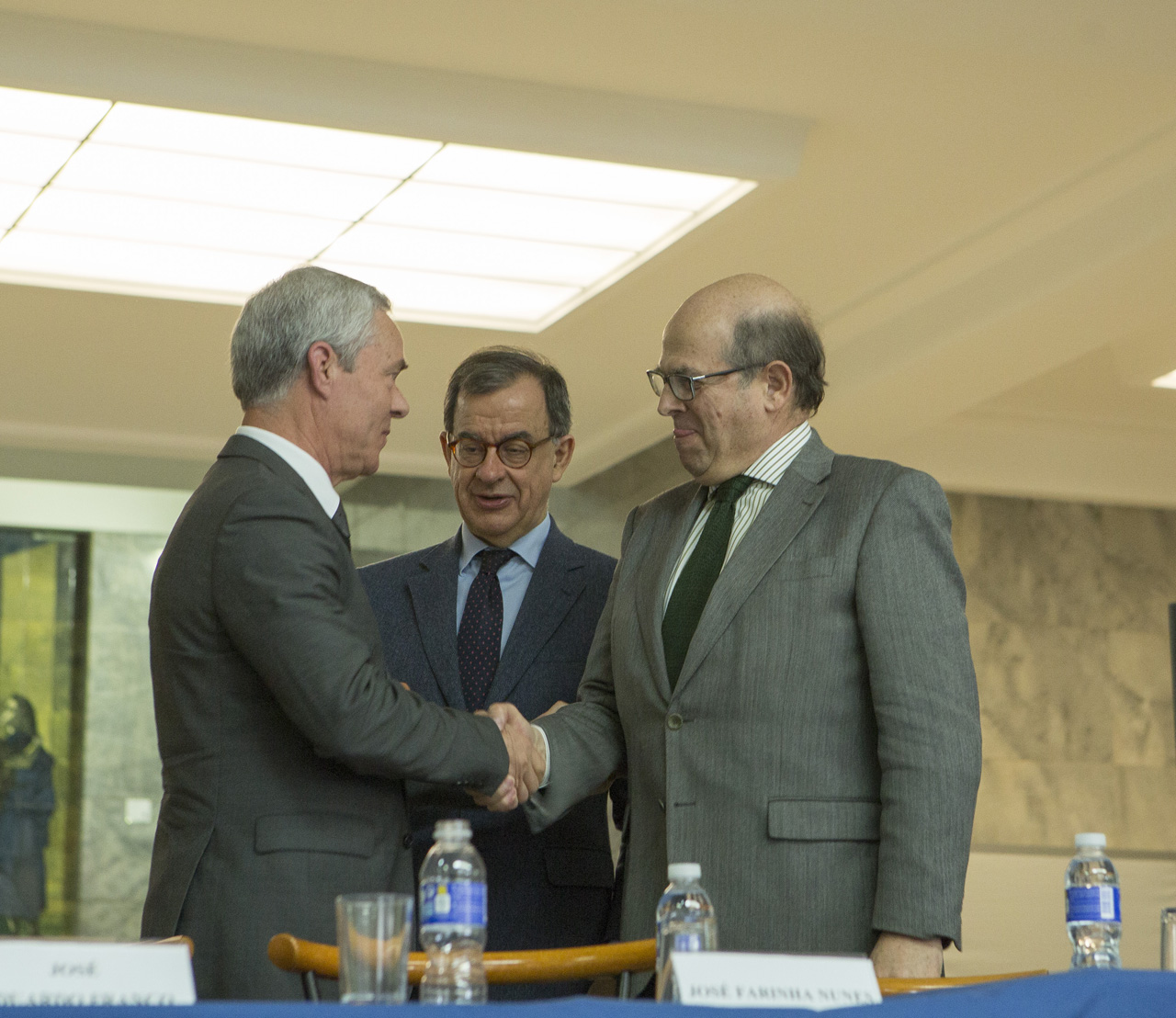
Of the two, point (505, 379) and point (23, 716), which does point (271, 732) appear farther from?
point (23, 716)

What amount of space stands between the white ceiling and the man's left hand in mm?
2892

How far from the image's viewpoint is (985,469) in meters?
10.7

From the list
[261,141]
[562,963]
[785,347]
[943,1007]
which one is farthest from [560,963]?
[261,141]

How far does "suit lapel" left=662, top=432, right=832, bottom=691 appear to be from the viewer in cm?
288

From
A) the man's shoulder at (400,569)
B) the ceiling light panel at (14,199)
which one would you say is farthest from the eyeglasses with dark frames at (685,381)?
the ceiling light panel at (14,199)

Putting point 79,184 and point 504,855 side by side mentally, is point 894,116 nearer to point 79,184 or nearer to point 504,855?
point 79,184

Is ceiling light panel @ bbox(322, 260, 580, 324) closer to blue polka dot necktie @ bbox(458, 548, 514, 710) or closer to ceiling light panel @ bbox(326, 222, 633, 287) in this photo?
ceiling light panel @ bbox(326, 222, 633, 287)

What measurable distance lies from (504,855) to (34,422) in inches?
315

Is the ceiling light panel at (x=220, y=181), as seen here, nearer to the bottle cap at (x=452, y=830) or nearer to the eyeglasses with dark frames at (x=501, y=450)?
the eyeglasses with dark frames at (x=501, y=450)

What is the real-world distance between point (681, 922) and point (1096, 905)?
565 millimetres

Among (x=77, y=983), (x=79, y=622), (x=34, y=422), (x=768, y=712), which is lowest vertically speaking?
(x=77, y=983)

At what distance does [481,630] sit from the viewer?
3484 mm

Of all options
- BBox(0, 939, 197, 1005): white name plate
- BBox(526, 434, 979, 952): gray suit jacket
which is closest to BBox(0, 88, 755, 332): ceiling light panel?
BBox(526, 434, 979, 952): gray suit jacket

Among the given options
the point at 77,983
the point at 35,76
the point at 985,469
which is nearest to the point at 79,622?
the point at 985,469
